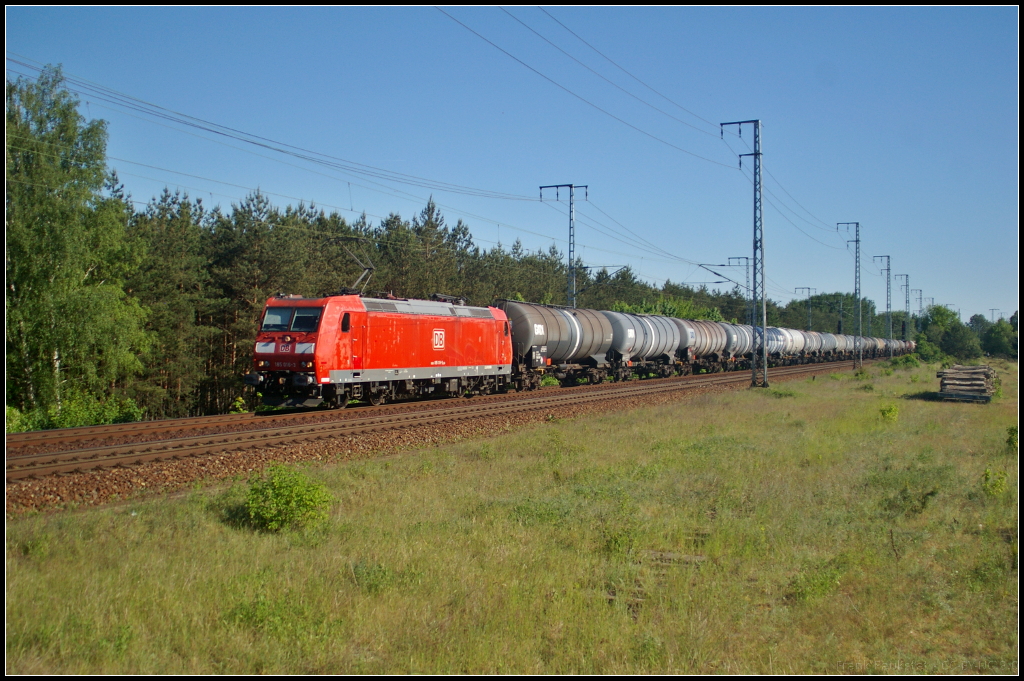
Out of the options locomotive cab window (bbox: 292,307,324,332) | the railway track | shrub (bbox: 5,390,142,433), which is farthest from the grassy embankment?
shrub (bbox: 5,390,142,433)

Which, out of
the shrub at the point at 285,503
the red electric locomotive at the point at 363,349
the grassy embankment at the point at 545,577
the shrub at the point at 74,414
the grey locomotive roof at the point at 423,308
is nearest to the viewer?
the grassy embankment at the point at 545,577

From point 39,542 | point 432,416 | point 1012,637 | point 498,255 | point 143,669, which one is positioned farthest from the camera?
point 498,255

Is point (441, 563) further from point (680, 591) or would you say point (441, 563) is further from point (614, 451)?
point (614, 451)

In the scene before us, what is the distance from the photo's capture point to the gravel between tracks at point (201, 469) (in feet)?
31.4

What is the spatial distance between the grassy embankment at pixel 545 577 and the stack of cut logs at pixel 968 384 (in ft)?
66.8

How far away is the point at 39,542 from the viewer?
23.5ft

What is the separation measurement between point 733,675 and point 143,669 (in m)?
4.39

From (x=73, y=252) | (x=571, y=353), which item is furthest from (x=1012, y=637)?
(x=73, y=252)

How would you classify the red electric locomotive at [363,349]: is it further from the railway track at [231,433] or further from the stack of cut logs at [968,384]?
the stack of cut logs at [968,384]

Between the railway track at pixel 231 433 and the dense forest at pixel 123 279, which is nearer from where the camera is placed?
the railway track at pixel 231 433

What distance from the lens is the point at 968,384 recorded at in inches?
1174

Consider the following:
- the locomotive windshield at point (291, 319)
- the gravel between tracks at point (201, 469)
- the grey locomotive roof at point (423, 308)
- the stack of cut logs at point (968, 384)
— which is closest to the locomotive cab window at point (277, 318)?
the locomotive windshield at point (291, 319)

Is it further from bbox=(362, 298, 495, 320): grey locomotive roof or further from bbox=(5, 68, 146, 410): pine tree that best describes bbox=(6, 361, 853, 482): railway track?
bbox=(5, 68, 146, 410): pine tree

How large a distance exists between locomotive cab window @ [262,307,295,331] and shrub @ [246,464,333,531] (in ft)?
38.0
